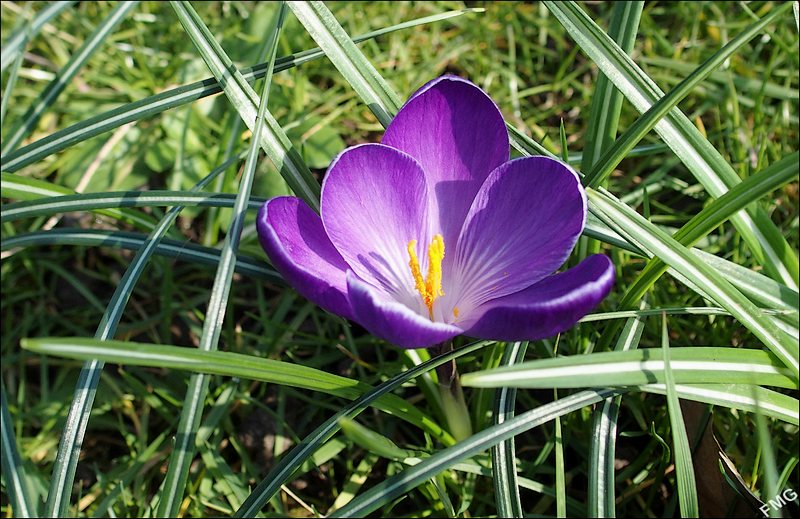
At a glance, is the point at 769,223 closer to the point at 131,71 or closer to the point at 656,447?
the point at 656,447

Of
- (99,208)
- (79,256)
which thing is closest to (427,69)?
(79,256)

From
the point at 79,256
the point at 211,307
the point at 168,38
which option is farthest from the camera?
the point at 168,38

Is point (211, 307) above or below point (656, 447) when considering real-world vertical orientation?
above

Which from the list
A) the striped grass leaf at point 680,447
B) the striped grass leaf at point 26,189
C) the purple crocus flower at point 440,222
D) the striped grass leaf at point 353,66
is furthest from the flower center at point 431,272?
the striped grass leaf at point 26,189

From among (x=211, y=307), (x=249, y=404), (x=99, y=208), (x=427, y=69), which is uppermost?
(x=427, y=69)

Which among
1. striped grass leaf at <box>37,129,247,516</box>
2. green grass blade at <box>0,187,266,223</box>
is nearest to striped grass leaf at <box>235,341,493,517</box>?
striped grass leaf at <box>37,129,247,516</box>

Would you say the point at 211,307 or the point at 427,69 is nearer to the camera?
the point at 211,307
